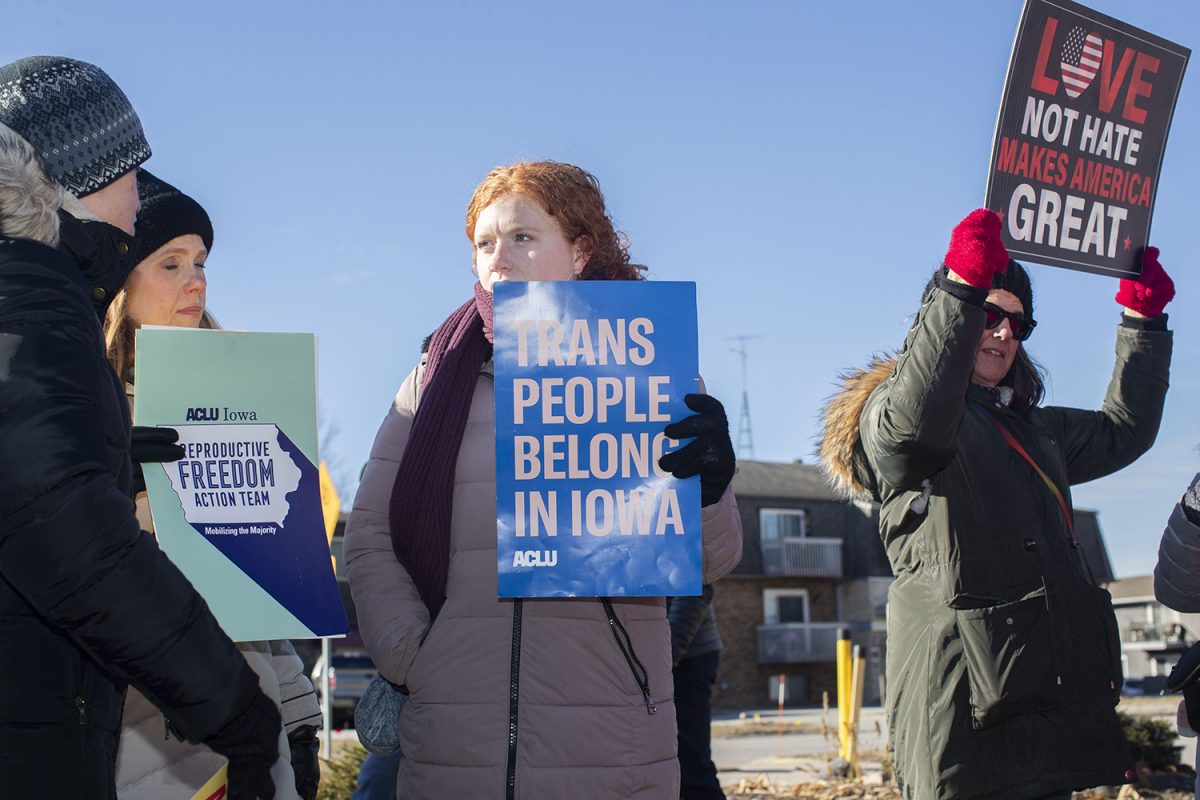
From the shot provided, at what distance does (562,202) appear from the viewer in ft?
9.64

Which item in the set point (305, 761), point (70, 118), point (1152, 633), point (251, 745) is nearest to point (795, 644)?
point (1152, 633)

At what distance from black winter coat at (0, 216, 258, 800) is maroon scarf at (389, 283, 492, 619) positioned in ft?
2.32

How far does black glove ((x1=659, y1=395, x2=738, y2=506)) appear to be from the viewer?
254 cm

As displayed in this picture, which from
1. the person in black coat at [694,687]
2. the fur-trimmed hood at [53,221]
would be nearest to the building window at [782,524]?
the person in black coat at [694,687]

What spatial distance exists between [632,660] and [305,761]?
0.90m

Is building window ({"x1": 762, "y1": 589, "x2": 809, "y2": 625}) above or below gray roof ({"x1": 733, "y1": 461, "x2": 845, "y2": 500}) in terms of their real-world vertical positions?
below

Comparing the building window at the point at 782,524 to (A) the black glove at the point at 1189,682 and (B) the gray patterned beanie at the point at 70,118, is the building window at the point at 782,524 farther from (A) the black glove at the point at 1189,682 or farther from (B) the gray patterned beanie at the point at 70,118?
(B) the gray patterned beanie at the point at 70,118

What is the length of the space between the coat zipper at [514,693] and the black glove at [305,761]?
645 mm

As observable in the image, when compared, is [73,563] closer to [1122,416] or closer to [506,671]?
[506,671]

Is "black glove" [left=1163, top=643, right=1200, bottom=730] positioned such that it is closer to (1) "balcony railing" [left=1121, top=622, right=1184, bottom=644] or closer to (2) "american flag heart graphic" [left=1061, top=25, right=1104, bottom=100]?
(2) "american flag heart graphic" [left=1061, top=25, right=1104, bottom=100]

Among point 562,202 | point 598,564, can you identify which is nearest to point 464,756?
point 598,564

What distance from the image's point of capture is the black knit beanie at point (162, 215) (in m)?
3.09

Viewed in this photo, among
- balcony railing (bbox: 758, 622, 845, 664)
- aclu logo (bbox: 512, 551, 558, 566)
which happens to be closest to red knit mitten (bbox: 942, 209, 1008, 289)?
aclu logo (bbox: 512, 551, 558, 566)

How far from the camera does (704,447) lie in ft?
8.38
